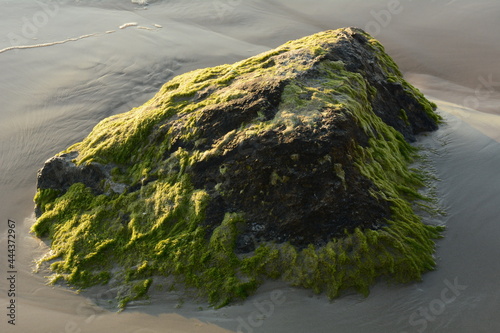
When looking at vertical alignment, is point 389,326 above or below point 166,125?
below

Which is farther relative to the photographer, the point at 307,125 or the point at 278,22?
the point at 278,22

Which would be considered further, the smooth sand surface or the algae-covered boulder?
the algae-covered boulder

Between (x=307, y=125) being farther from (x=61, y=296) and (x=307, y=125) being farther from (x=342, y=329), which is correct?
(x=61, y=296)

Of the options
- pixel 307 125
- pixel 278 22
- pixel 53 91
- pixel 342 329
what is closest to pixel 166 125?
pixel 307 125

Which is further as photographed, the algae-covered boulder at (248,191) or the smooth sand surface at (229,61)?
the algae-covered boulder at (248,191)
